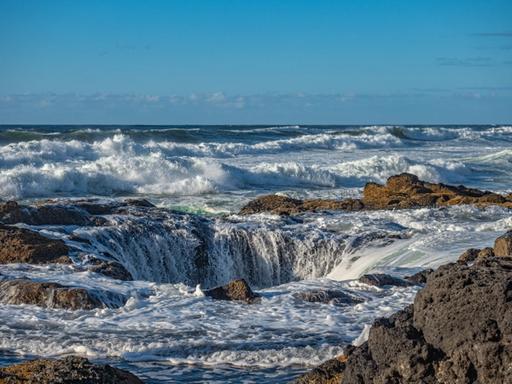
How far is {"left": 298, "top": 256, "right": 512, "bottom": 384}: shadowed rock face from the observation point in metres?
4.30

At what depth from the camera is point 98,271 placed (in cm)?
986

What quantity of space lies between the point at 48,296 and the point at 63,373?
414cm

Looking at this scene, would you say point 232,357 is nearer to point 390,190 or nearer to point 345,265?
point 345,265

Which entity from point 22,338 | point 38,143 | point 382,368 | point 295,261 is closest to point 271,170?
point 38,143

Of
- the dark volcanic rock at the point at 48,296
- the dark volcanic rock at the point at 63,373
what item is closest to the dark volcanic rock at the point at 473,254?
the dark volcanic rock at the point at 48,296

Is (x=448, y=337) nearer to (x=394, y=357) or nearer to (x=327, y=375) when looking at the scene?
(x=394, y=357)

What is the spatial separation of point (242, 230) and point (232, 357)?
20.8 ft

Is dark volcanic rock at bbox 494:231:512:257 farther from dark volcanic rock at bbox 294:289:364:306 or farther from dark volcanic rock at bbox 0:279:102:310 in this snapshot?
dark volcanic rock at bbox 0:279:102:310

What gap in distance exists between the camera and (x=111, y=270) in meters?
9.92

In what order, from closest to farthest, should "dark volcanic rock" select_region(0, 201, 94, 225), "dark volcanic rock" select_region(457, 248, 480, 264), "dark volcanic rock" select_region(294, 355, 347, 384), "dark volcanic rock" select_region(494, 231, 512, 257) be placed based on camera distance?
"dark volcanic rock" select_region(294, 355, 347, 384) < "dark volcanic rock" select_region(494, 231, 512, 257) < "dark volcanic rock" select_region(457, 248, 480, 264) < "dark volcanic rock" select_region(0, 201, 94, 225)

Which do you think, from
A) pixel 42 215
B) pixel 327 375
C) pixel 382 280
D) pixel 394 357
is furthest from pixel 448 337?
pixel 42 215

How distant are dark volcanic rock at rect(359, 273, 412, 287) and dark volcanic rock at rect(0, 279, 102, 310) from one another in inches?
107

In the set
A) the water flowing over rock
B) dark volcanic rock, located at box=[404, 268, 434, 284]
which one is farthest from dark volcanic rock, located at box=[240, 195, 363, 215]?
dark volcanic rock, located at box=[404, 268, 434, 284]

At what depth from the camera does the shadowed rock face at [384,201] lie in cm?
1555
